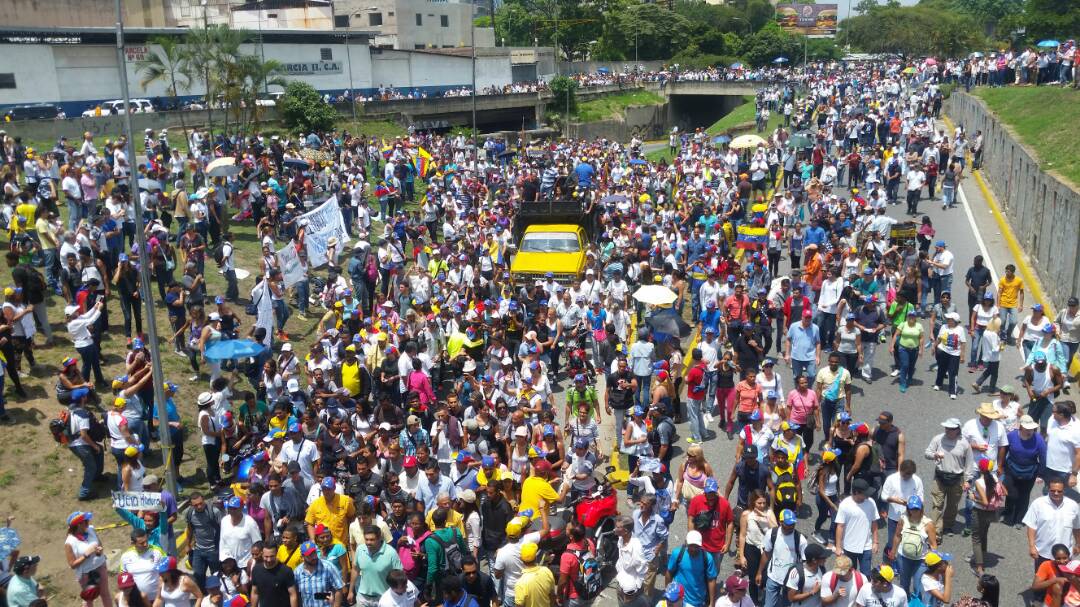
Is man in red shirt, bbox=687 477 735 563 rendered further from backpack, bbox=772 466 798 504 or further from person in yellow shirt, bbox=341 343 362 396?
person in yellow shirt, bbox=341 343 362 396

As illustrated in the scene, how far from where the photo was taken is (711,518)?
9.39 metres

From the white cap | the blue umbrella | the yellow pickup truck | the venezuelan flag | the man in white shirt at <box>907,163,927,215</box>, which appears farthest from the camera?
the man in white shirt at <box>907,163,927,215</box>

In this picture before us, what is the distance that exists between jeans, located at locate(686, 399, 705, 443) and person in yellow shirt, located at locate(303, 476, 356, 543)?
5573 millimetres

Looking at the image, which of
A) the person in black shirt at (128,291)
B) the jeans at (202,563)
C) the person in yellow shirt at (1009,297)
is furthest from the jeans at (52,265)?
the person in yellow shirt at (1009,297)

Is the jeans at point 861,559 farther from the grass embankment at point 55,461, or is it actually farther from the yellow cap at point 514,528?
the grass embankment at point 55,461

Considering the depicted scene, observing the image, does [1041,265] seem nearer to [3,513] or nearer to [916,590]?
[916,590]

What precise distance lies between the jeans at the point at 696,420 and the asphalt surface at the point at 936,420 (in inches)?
6.0

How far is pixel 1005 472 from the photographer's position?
11086 millimetres

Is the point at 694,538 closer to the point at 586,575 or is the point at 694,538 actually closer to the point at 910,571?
the point at 586,575

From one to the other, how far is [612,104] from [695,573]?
68.7m

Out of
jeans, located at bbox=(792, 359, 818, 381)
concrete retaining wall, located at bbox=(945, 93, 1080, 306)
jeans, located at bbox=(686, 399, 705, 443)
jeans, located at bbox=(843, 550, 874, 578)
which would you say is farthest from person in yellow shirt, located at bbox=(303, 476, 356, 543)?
concrete retaining wall, located at bbox=(945, 93, 1080, 306)

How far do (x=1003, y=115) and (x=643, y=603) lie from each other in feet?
97.0

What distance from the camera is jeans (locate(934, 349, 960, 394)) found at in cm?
1467

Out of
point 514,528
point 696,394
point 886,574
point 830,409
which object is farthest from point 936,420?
point 514,528
